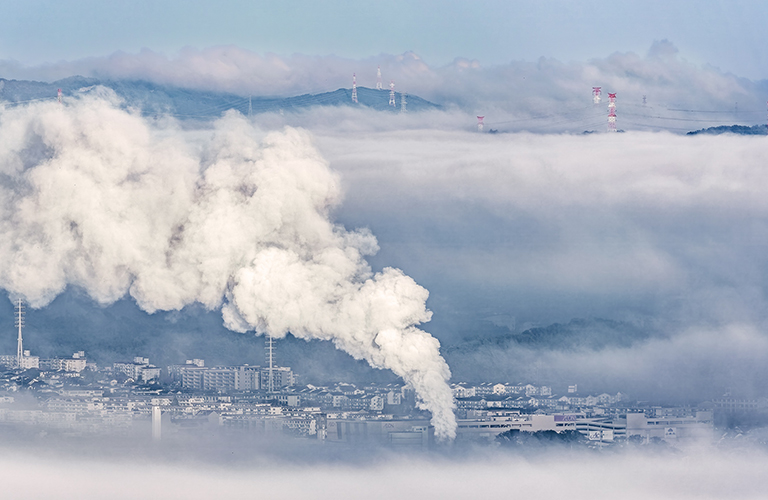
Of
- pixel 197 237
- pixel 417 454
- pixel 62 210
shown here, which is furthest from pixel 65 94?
pixel 417 454

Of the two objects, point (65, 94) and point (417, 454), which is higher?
point (65, 94)

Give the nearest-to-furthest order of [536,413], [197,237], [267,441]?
[197,237] < [267,441] < [536,413]

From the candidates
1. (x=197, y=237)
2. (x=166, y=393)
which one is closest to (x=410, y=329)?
(x=197, y=237)

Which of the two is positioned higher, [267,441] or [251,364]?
[251,364]

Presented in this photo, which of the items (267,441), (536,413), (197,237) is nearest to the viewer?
(197,237)

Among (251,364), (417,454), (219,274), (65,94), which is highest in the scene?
(65,94)

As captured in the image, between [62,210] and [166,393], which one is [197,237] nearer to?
[62,210]

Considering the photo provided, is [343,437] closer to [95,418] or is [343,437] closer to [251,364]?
[251,364]

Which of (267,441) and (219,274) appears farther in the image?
(267,441)

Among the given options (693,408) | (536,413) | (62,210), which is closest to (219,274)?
(62,210)

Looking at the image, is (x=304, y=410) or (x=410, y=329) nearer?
(x=410, y=329)
